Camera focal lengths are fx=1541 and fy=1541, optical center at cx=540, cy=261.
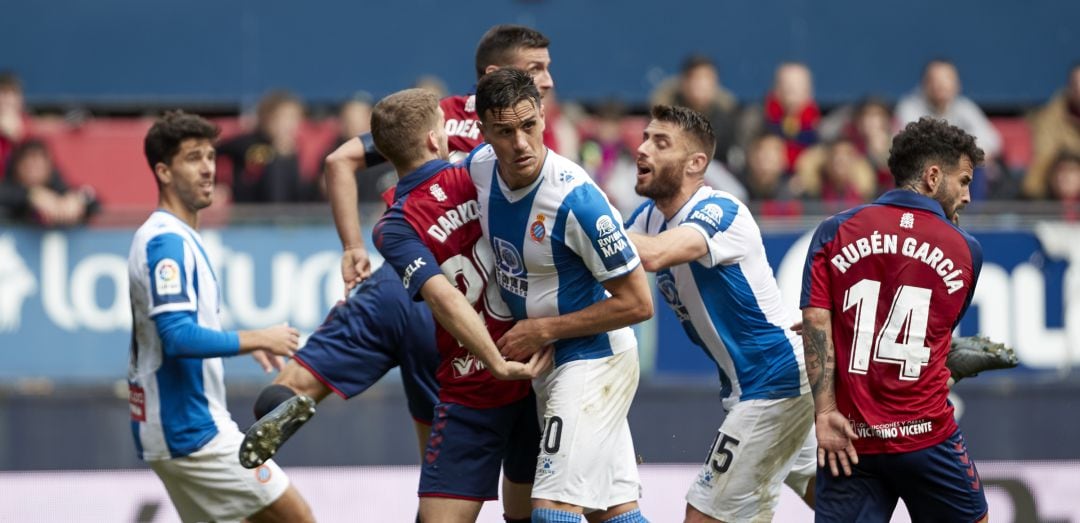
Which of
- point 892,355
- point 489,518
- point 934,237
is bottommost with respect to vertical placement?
point 489,518

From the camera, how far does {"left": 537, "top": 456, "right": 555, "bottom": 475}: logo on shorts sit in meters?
6.19

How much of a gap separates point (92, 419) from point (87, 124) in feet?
14.1

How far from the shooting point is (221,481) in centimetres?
713

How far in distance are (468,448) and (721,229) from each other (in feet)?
4.69

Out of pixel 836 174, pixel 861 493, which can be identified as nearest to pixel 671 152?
pixel 861 493

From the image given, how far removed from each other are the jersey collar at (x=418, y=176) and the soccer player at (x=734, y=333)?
91cm

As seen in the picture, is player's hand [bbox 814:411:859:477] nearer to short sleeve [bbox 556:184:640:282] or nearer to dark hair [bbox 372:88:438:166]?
short sleeve [bbox 556:184:640:282]

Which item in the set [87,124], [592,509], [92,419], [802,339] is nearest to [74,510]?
[92,419]

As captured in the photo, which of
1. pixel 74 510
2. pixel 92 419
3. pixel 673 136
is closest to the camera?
pixel 673 136

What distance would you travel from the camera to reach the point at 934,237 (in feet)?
20.5

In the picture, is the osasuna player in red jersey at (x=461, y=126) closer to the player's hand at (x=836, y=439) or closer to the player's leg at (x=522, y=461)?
the player's leg at (x=522, y=461)

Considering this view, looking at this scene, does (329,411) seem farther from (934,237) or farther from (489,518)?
(934,237)

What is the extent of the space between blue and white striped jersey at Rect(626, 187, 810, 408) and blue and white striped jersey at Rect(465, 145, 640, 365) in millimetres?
504

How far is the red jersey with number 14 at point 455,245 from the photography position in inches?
252
